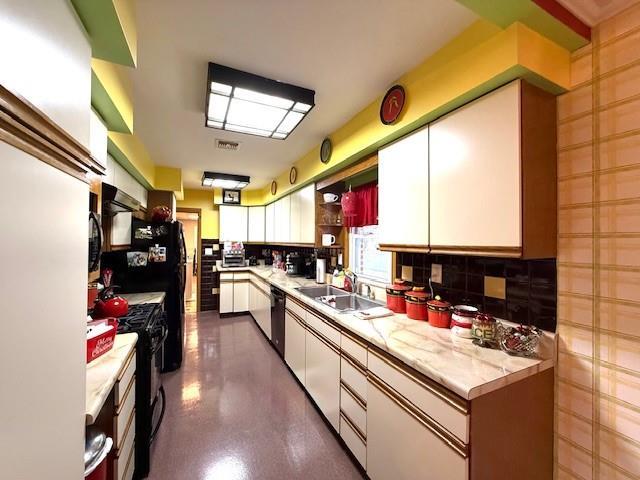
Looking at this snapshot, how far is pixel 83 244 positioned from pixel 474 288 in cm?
189

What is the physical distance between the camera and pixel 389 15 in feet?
4.07

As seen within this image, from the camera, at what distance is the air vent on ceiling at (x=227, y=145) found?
2860 mm

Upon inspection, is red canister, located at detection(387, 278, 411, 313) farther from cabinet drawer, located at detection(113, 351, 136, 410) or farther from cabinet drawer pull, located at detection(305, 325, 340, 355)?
cabinet drawer, located at detection(113, 351, 136, 410)

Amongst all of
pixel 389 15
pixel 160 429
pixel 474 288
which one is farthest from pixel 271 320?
pixel 389 15

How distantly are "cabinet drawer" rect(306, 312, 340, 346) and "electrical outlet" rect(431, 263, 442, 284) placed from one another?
0.78 meters

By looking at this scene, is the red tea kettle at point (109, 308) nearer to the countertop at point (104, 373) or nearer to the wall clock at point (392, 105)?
the countertop at point (104, 373)

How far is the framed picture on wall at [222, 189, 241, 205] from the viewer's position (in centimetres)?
525

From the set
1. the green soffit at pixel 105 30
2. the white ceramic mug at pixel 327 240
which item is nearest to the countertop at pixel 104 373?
the green soffit at pixel 105 30

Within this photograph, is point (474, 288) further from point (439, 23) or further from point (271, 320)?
point (271, 320)

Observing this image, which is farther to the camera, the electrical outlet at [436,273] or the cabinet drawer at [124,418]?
the electrical outlet at [436,273]

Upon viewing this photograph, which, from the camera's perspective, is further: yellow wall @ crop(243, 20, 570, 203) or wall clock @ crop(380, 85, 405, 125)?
wall clock @ crop(380, 85, 405, 125)

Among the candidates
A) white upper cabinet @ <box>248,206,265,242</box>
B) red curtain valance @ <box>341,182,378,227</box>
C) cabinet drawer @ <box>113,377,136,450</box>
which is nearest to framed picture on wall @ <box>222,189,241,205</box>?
white upper cabinet @ <box>248,206,265,242</box>

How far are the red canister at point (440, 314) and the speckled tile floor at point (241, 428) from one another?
1040mm

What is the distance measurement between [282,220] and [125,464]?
3199mm
